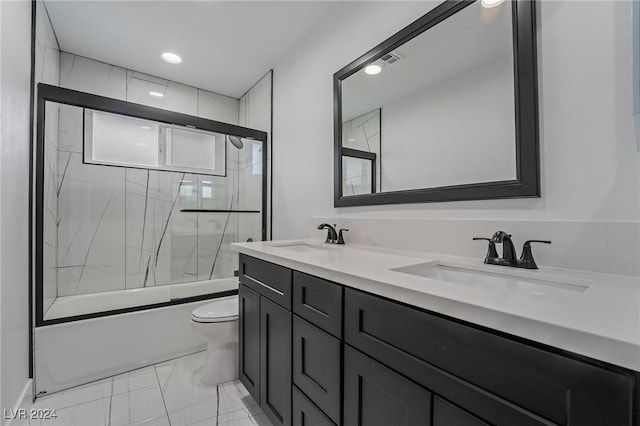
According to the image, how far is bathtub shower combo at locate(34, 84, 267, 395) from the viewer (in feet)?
6.38

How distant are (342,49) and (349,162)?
0.78 m

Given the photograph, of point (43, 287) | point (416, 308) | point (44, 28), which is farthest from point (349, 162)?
point (44, 28)

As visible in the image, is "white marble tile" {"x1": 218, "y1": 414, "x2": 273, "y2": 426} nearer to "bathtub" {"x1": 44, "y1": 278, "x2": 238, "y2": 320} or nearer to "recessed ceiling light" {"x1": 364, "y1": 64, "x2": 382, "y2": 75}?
"bathtub" {"x1": 44, "y1": 278, "x2": 238, "y2": 320}

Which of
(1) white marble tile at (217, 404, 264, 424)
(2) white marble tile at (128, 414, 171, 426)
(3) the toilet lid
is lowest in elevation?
(1) white marble tile at (217, 404, 264, 424)

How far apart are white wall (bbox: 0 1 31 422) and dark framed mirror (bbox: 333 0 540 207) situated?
1.76m

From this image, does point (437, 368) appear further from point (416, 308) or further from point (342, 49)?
point (342, 49)

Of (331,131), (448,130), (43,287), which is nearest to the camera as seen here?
(448,130)

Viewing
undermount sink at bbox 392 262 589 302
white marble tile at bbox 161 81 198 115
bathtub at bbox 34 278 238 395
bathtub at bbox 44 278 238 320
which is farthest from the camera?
white marble tile at bbox 161 81 198 115

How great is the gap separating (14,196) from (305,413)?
6.06 ft

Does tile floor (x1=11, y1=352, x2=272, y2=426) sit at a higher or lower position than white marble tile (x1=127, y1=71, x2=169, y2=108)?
lower

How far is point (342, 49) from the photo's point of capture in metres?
1.89

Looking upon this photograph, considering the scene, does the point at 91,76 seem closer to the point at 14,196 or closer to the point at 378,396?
the point at 14,196

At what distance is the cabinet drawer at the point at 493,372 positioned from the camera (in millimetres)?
432

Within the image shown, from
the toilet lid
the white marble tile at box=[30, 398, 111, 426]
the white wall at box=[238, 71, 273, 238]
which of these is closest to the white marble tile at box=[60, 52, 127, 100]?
the white wall at box=[238, 71, 273, 238]
